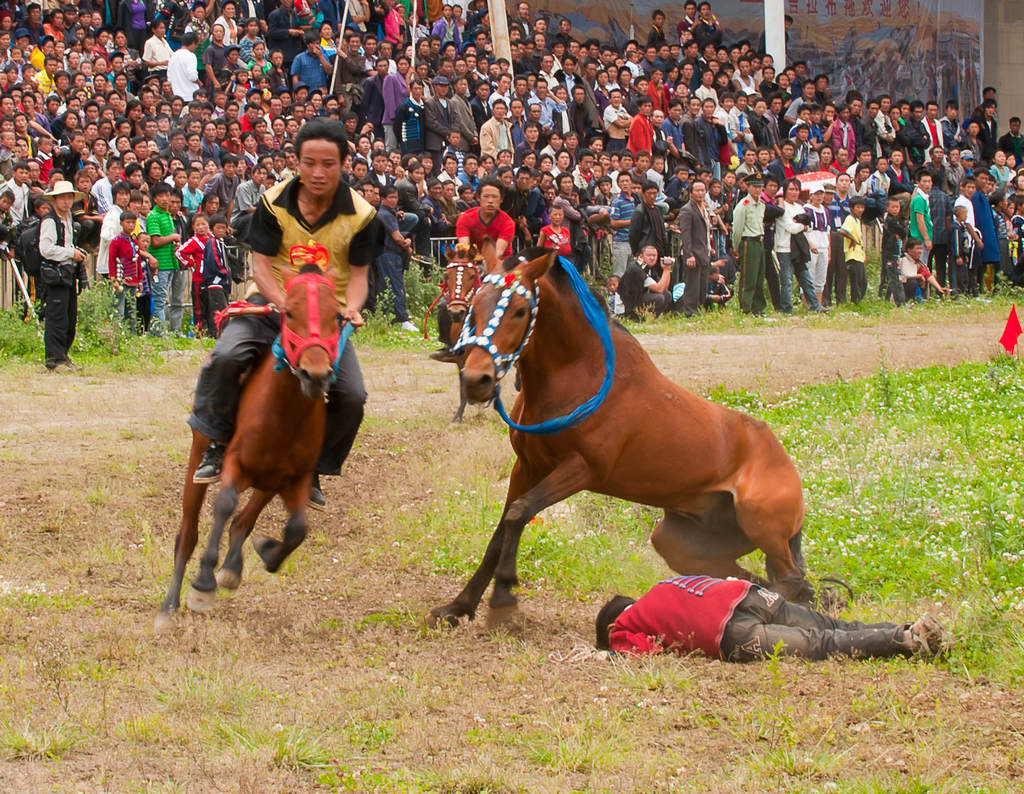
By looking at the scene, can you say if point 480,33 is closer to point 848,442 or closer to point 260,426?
point 848,442

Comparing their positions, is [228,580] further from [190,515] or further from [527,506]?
[527,506]

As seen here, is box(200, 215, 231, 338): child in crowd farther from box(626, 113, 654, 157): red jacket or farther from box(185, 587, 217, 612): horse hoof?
box(185, 587, 217, 612): horse hoof

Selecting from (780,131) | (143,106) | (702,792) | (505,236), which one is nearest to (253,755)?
(702,792)

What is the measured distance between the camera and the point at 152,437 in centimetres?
1170

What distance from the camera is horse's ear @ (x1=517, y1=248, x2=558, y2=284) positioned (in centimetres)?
696

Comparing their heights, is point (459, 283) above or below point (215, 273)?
below

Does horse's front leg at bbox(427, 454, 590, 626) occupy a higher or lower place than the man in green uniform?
lower

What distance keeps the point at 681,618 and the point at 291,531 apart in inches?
85.3

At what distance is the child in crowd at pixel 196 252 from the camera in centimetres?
1655

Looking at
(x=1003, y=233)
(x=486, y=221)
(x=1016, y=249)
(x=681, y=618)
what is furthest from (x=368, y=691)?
(x=1016, y=249)

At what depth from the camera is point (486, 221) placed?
41.7 feet

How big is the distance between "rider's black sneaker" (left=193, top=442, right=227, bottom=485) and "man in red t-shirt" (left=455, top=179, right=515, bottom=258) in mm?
5375

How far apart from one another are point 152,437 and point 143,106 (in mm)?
8470

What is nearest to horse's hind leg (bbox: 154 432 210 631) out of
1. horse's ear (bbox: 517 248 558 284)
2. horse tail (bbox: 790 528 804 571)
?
horse's ear (bbox: 517 248 558 284)
